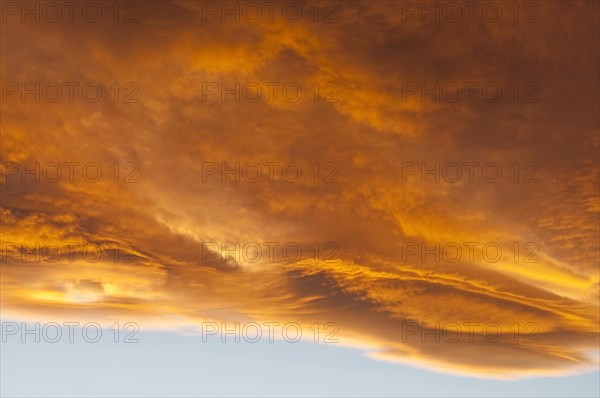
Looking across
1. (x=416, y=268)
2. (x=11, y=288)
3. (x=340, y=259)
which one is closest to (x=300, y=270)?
(x=340, y=259)

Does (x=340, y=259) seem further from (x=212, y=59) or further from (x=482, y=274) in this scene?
(x=212, y=59)

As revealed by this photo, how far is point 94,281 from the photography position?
58.2 ft

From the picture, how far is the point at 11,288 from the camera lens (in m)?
17.7

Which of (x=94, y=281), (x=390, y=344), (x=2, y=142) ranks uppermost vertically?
(x=2, y=142)

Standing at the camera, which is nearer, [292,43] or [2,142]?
[292,43]

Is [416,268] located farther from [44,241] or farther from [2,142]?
[2,142]

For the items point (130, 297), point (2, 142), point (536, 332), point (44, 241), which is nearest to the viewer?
point (2, 142)

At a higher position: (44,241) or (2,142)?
(2,142)

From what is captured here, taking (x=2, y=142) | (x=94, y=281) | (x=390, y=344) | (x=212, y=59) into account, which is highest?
(x=212, y=59)

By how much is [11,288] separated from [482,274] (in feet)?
43.2

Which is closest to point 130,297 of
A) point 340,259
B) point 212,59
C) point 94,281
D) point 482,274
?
point 94,281

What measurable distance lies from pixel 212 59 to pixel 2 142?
549cm

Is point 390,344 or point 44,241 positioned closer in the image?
point 44,241

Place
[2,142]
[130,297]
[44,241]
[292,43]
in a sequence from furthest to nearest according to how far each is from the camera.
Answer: [130,297] → [44,241] → [2,142] → [292,43]
